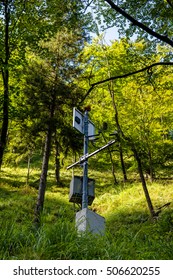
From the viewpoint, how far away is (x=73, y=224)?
338cm

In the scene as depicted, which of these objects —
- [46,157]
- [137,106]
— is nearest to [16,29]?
[46,157]

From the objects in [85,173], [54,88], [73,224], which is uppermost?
[54,88]

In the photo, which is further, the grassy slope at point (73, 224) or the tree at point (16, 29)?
the tree at point (16, 29)

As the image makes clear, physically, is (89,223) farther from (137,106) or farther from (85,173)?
(137,106)

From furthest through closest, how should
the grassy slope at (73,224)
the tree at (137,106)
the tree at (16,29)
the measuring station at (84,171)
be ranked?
the tree at (137,106) → the tree at (16,29) → the measuring station at (84,171) → the grassy slope at (73,224)

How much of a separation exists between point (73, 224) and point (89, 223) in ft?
0.72

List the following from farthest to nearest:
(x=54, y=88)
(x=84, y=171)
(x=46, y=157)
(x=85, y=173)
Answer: (x=54, y=88) < (x=46, y=157) < (x=84, y=171) < (x=85, y=173)

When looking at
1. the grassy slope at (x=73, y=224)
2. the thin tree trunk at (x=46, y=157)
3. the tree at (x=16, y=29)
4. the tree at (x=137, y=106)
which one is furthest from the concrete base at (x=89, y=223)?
the tree at (x=137, y=106)

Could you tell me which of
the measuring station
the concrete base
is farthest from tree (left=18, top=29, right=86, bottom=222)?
the concrete base

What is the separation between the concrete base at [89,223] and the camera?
345 centimetres

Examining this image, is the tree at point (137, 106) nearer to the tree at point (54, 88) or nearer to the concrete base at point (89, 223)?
the tree at point (54, 88)

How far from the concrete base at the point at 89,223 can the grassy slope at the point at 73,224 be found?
115 mm

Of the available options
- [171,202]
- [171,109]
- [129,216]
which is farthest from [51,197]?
[171,109]

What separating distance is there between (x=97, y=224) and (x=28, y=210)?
1102cm
